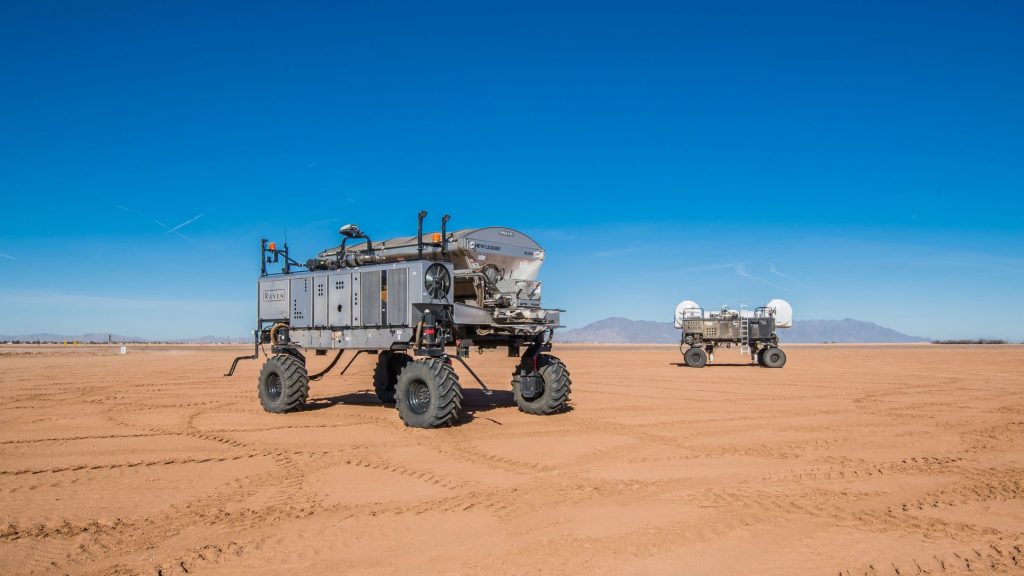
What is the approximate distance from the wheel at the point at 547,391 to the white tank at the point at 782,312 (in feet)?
87.3

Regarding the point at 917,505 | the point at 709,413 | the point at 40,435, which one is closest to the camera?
the point at 917,505

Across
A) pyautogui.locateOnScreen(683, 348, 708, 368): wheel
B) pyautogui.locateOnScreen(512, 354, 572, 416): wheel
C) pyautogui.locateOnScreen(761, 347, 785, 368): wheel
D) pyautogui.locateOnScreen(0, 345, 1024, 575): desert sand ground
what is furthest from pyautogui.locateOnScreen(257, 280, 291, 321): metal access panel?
pyautogui.locateOnScreen(761, 347, 785, 368): wheel

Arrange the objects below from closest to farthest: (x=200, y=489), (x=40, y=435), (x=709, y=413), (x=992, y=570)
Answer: (x=992, y=570)
(x=200, y=489)
(x=40, y=435)
(x=709, y=413)

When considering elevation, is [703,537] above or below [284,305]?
below

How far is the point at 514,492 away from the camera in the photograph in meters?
6.79

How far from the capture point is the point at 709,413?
12.9 meters

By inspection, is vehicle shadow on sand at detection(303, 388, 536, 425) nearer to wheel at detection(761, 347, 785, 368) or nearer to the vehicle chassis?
the vehicle chassis

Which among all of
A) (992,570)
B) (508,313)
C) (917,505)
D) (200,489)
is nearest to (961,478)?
(917,505)

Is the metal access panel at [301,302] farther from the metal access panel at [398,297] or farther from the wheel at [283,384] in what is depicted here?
the metal access panel at [398,297]

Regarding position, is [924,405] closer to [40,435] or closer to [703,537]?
[703,537]

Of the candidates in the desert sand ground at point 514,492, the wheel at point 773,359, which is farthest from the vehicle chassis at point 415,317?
the wheel at point 773,359

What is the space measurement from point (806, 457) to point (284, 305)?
957 centimetres

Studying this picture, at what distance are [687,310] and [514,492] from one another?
95.7 feet

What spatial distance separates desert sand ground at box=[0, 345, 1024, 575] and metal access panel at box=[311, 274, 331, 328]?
5.58 ft
